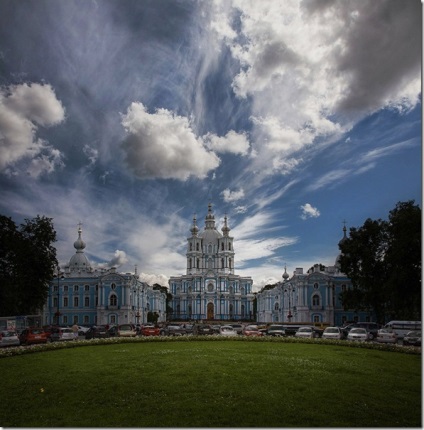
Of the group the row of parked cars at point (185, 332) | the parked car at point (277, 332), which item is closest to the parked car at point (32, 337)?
the row of parked cars at point (185, 332)

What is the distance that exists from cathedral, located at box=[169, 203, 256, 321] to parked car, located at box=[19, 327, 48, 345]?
3801 cm

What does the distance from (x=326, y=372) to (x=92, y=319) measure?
3969 centimetres

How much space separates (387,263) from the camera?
94.4 ft

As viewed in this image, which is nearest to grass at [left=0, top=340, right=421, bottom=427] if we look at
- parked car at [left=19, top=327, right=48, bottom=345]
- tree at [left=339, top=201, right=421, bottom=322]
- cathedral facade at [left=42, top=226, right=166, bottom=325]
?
parked car at [left=19, top=327, right=48, bottom=345]

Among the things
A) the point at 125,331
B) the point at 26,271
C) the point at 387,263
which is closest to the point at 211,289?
the point at 387,263

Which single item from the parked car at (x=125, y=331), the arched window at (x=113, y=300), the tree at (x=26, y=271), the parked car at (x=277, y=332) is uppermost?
the tree at (x=26, y=271)

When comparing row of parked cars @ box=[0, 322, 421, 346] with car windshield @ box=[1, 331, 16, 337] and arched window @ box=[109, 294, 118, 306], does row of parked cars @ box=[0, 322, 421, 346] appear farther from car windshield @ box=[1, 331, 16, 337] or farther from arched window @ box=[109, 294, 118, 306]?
arched window @ box=[109, 294, 118, 306]

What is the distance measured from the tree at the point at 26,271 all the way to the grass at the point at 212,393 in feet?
38.0

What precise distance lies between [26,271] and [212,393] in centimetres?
2035

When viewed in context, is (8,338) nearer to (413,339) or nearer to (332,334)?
(332,334)

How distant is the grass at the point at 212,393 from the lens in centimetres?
709

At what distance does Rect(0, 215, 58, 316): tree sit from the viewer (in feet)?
74.4

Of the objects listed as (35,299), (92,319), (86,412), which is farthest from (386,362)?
(92,319)

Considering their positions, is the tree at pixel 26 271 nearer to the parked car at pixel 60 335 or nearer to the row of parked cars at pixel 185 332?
the row of parked cars at pixel 185 332
